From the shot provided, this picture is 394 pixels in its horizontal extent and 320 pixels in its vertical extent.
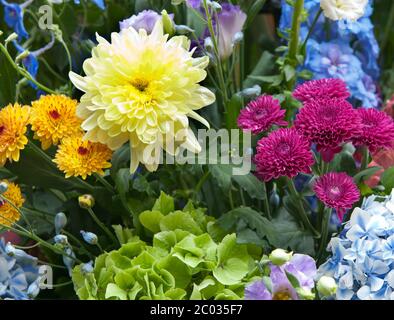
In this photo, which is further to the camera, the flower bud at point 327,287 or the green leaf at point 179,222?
the green leaf at point 179,222

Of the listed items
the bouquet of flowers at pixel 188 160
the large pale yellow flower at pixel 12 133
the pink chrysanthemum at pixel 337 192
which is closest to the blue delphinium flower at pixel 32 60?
the bouquet of flowers at pixel 188 160

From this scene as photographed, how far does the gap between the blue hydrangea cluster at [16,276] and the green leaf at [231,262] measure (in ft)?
0.62

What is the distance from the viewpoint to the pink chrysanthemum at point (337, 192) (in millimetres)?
627

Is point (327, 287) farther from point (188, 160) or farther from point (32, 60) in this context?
point (32, 60)

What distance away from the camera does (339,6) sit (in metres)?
0.80

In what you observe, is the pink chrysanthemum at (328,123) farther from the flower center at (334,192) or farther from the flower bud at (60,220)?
the flower bud at (60,220)

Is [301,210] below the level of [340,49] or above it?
below

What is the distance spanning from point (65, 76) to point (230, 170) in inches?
11.0

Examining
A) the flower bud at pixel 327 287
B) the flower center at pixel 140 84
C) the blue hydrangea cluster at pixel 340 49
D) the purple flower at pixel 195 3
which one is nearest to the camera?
the flower bud at pixel 327 287

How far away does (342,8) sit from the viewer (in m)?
0.79

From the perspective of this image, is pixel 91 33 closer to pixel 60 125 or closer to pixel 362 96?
pixel 60 125

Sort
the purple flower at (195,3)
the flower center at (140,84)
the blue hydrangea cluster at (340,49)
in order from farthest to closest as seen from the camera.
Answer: the blue hydrangea cluster at (340,49) → the purple flower at (195,3) → the flower center at (140,84)

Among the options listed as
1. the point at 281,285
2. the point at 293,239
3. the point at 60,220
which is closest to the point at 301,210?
the point at 293,239

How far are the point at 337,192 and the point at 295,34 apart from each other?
0.24 m
